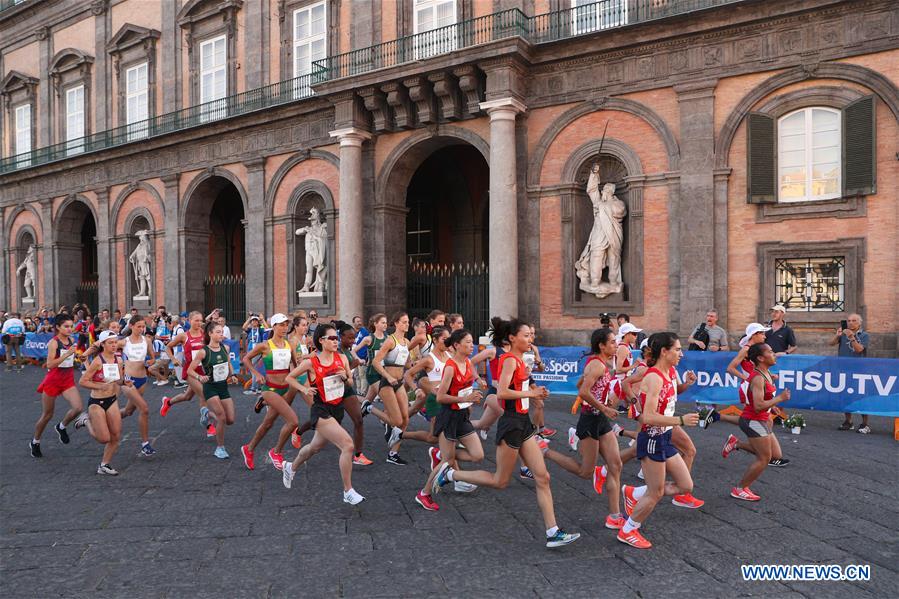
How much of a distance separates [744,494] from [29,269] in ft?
109

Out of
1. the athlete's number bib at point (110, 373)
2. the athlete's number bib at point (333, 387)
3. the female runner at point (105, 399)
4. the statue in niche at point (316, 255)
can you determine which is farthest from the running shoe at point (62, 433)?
the statue in niche at point (316, 255)

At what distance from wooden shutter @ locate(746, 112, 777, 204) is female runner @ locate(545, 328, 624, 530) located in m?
9.33

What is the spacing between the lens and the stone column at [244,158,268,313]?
21.5 m

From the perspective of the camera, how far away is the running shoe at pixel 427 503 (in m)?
6.22

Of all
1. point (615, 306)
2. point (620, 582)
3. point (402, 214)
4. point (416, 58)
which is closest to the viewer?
point (620, 582)

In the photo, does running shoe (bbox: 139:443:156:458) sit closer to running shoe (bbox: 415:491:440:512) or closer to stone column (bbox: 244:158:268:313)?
running shoe (bbox: 415:491:440:512)

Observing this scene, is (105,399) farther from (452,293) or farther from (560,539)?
(452,293)

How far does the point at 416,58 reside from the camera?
→ 1814cm

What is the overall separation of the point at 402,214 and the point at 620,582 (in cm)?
1584

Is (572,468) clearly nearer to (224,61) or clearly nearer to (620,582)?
(620,582)

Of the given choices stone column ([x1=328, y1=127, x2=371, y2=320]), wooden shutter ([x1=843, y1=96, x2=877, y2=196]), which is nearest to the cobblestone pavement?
wooden shutter ([x1=843, y1=96, x2=877, y2=196])

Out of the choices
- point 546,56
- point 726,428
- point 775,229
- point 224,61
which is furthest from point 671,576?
point 224,61

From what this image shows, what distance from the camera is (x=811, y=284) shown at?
1337cm

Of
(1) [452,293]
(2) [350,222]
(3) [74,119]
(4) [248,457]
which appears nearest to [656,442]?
(4) [248,457]
